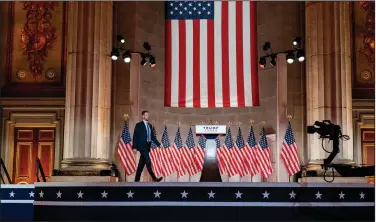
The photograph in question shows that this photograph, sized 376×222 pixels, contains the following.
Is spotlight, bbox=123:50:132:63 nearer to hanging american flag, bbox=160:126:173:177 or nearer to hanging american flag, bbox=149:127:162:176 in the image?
hanging american flag, bbox=149:127:162:176

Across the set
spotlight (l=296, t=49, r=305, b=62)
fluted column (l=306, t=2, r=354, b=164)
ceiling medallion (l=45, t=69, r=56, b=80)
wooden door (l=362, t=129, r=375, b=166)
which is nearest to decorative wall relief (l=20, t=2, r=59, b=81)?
ceiling medallion (l=45, t=69, r=56, b=80)

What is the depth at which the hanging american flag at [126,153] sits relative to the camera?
54.8ft

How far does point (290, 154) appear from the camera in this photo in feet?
54.7

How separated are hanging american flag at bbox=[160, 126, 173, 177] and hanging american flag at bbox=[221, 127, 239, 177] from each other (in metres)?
1.40

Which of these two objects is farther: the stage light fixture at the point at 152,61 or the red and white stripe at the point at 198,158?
the stage light fixture at the point at 152,61

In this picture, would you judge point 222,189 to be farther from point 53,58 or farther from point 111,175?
point 53,58

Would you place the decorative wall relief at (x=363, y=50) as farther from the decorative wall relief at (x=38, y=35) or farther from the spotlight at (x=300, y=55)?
the decorative wall relief at (x=38, y=35)

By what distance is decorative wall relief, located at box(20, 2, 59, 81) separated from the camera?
1931cm

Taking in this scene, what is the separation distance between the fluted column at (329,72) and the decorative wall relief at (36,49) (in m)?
7.01

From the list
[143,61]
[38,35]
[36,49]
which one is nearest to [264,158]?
[143,61]

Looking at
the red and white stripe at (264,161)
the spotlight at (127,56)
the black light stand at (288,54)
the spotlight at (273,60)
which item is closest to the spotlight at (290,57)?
the black light stand at (288,54)

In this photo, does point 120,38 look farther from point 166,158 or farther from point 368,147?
point 368,147

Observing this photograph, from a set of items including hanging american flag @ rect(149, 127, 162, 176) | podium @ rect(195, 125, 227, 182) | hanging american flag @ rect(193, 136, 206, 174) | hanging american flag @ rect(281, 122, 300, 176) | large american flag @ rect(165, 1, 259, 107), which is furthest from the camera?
hanging american flag @ rect(193, 136, 206, 174)

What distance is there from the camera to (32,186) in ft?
47.9
